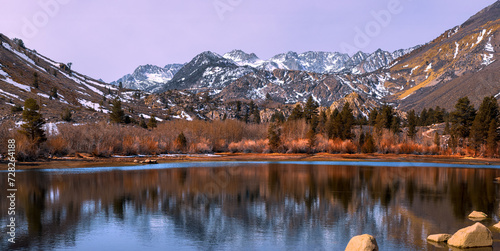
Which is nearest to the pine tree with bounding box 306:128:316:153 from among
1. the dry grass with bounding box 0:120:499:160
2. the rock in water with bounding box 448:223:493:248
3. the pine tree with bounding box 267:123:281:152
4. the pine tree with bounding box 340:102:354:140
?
the dry grass with bounding box 0:120:499:160

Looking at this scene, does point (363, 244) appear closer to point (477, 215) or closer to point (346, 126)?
point (477, 215)

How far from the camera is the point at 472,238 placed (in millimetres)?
22656

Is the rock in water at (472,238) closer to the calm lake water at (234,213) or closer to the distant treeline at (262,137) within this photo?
the calm lake water at (234,213)

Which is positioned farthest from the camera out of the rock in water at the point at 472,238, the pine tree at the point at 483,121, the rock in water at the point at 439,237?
the pine tree at the point at 483,121

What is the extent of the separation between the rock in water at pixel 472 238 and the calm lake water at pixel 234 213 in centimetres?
101

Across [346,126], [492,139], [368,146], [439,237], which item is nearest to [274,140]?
[346,126]

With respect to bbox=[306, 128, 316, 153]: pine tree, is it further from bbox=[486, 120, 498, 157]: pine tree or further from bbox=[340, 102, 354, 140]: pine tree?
bbox=[486, 120, 498, 157]: pine tree

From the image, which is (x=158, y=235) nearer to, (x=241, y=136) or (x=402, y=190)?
(x=402, y=190)

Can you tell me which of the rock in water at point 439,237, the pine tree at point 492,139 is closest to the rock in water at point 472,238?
the rock in water at point 439,237

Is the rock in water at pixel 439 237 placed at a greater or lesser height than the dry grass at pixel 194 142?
lesser

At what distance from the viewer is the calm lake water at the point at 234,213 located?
78.5 ft

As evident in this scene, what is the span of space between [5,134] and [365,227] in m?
74.2

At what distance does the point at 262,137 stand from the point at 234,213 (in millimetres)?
122237

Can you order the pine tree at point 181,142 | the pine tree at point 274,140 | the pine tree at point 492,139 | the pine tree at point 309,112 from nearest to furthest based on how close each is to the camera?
1. the pine tree at point 492,139
2. the pine tree at point 181,142
3. the pine tree at point 274,140
4. the pine tree at point 309,112
